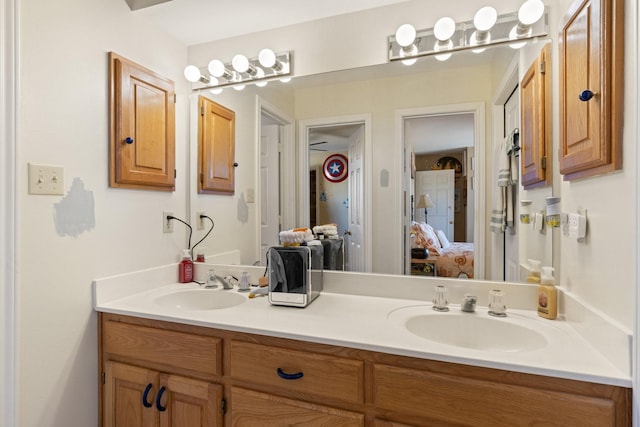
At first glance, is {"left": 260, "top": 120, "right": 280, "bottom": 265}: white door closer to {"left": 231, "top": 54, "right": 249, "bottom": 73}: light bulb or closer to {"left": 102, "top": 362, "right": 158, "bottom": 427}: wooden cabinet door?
{"left": 231, "top": 54, "right": 249, "bottom": 73}: light bulb

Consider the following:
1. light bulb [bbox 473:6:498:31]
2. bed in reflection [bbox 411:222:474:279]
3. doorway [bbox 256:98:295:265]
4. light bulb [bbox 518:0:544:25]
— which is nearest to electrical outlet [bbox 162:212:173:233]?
doorway [bbox 256:98:295:265]

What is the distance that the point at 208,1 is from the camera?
1.53 meters

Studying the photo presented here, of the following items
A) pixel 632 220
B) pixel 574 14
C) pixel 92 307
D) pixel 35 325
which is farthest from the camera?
pixel 92 307

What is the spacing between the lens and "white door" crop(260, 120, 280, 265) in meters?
1.75

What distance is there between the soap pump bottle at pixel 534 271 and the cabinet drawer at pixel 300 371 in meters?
0.80

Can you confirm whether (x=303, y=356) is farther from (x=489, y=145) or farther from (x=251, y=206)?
(x=489, y=145)

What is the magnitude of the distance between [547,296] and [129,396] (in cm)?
166

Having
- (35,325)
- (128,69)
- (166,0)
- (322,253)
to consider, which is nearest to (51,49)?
(128,69)

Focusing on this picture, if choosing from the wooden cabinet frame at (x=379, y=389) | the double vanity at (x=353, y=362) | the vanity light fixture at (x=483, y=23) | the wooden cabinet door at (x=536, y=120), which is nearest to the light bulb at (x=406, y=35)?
the vanity light fixture at (x=483, y=23)

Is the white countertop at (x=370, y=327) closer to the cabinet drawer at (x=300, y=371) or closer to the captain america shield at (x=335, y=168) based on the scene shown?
the cabinet drawer at (x=300, y=371)

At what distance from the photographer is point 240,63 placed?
1.70 meters

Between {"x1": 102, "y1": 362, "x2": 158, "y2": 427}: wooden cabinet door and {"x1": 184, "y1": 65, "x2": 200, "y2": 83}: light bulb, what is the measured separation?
4.72ft

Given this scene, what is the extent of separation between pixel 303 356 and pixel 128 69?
1458 mm

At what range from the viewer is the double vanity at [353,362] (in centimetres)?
84
